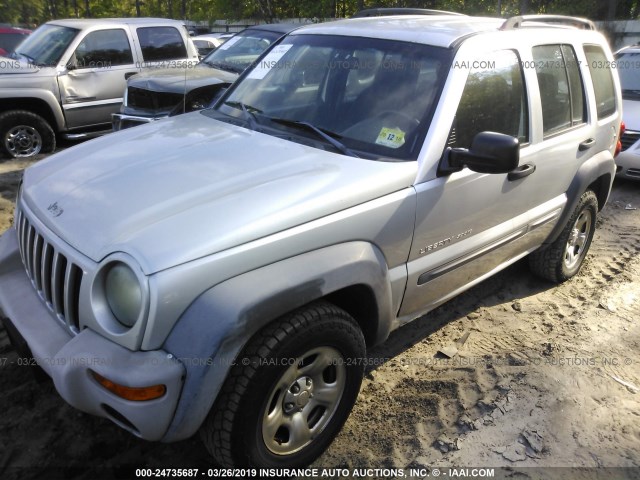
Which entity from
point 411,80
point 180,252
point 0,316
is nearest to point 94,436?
point 0,316

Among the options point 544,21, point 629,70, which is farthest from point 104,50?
point 629,70

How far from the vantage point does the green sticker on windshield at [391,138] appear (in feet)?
8.88

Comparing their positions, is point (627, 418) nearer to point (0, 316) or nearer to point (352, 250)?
point (352, 250)

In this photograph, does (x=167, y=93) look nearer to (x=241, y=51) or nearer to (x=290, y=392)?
(x=241, y=51)

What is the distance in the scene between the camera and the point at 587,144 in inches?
150

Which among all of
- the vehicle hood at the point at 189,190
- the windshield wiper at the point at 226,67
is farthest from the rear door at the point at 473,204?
the windshield wiper at the point at 226,67

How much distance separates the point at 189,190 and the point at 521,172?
6.40 feet

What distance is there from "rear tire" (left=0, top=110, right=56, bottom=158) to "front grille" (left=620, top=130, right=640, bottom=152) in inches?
293

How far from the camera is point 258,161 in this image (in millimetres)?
2582

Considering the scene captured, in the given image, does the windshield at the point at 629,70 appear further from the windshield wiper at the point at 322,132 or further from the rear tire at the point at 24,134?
the rear tire at the point at 24,134

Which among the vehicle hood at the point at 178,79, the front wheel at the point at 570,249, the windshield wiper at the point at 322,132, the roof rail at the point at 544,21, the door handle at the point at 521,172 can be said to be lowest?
the front wheel at the point at 570,249

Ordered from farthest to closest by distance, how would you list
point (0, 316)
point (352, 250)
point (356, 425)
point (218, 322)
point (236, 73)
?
point (236, 73), point (356, 425), point (0, 316), point (352, 250), point (218, 322)

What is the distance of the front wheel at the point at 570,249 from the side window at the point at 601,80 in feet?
2.14

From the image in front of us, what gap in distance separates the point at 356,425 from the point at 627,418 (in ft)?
4.89
